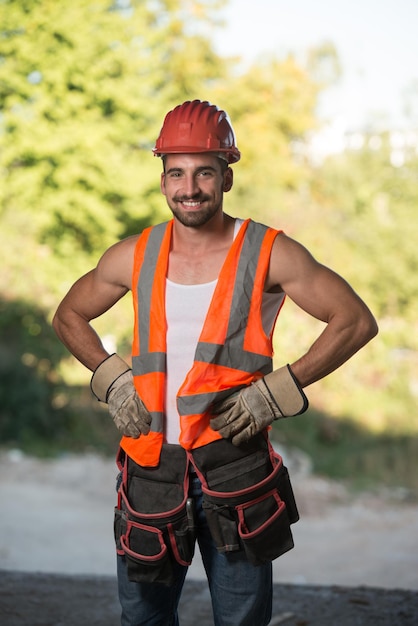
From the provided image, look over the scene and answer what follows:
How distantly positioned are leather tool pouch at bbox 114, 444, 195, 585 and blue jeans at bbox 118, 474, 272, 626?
46 mm

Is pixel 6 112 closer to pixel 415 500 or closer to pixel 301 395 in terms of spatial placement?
pixel 415 500

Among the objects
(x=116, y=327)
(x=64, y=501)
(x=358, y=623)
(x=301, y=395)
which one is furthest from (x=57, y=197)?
(x=301, y=395)

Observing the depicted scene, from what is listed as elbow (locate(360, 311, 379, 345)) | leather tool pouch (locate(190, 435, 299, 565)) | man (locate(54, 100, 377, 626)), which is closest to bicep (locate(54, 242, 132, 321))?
man (locate(54, 100, 377, 626))

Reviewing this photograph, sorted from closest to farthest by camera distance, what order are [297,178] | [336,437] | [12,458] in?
1. [12,458]
2. [336,437]
3. [297,178]

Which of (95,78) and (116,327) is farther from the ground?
(95,78)

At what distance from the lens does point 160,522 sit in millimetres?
2668

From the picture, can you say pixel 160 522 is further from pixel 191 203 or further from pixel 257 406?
pixel 191 203

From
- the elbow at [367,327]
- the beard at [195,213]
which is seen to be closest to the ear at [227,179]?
the beard at [195,213]

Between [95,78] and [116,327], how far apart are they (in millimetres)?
5245

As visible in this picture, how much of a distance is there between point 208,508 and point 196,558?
24.4 ft

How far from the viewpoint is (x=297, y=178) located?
2453 cm

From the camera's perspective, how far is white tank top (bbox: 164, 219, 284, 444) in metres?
2.65

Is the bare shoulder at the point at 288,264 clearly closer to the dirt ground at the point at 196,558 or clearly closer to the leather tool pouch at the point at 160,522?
the leather tool pouch at the point at 160,522

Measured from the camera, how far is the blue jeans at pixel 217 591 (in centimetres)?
264
